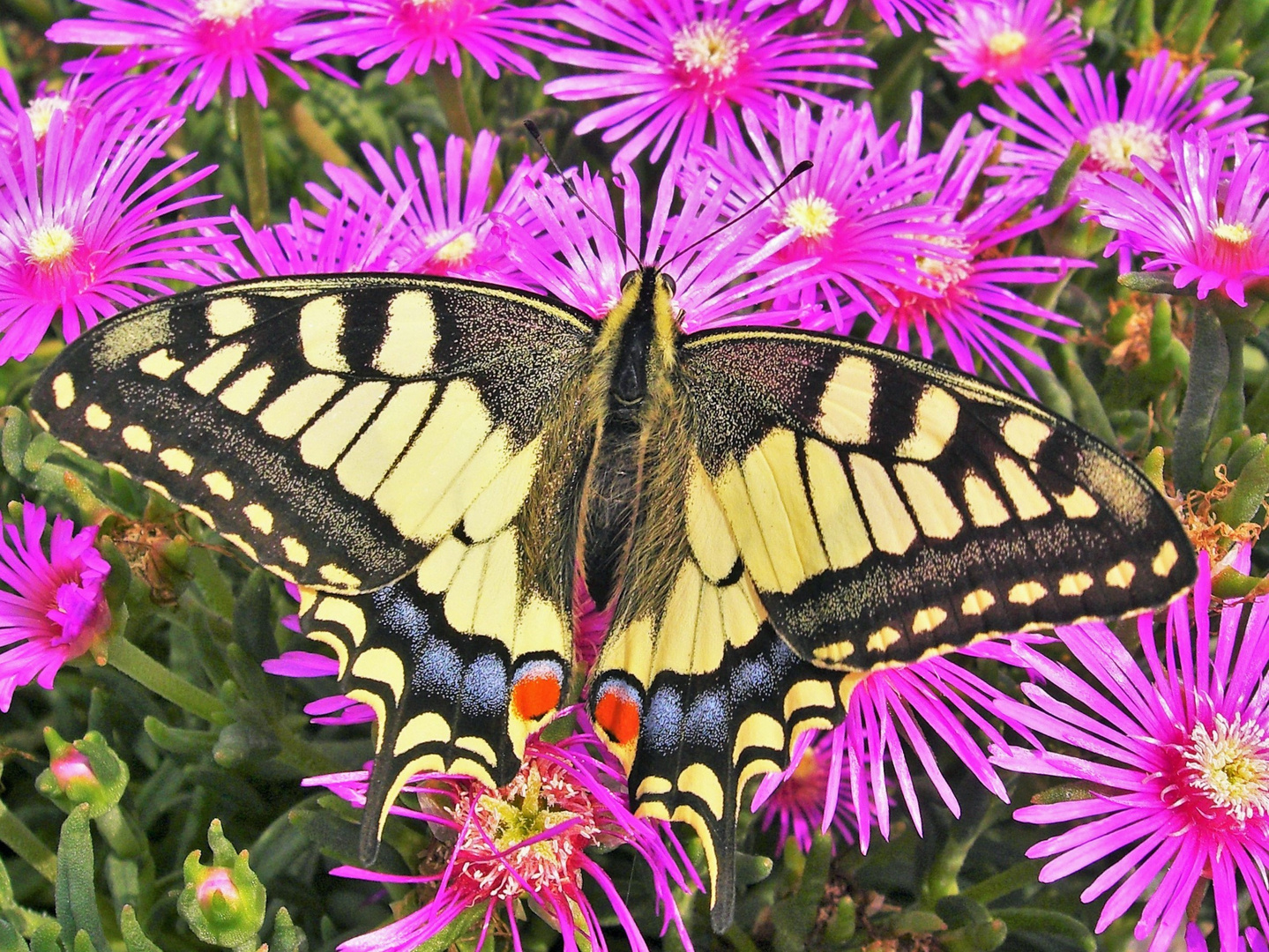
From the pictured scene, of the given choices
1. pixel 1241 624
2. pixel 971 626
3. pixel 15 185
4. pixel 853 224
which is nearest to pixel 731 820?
pixel 971 626

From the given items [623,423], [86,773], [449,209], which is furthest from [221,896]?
[449,209]

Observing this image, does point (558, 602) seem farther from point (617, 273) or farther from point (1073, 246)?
point (1073, 246)

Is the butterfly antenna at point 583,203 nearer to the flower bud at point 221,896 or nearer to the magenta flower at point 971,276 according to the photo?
the magenta flower at point 971,276

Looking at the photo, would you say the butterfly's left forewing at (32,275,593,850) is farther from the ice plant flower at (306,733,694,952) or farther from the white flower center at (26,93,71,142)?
the white flower center at (26,93,71,142)

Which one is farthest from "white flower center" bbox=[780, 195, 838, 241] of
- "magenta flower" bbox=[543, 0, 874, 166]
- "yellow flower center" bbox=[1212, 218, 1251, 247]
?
"yellow flower center" bbox=[1212, 218, 1251, 247]

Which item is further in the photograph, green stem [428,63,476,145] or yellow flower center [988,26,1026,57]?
yellow flower center [988,26,1026,57]

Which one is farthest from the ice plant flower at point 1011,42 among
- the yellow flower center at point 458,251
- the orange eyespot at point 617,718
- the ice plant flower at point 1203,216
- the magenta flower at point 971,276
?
the orange eyespot at point 617,718
